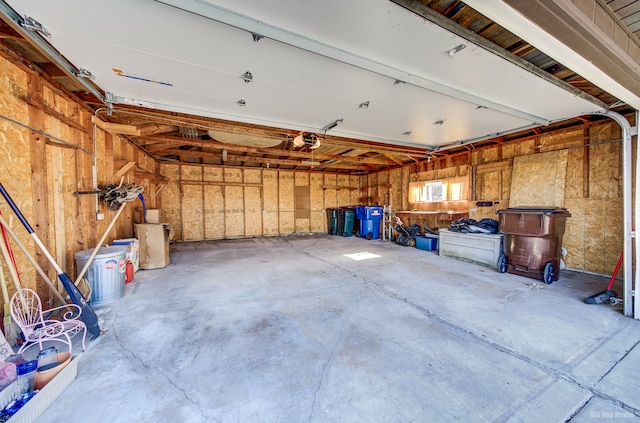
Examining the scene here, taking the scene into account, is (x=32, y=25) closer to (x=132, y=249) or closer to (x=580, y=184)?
(x=132, y=249)

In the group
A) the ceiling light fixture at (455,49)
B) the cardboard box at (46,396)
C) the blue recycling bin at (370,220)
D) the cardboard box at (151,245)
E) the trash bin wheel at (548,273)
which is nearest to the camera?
the cardboard box at (46,396)

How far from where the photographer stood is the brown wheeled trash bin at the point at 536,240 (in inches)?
150

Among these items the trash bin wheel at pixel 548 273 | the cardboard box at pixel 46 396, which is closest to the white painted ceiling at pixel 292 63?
the trash bin wheel at pixel 548 273

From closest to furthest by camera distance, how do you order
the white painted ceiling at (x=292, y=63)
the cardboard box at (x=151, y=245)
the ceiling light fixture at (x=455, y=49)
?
1. the white painted ceiling at (x=292, y=63)
2. the ceiling light fixture at (x=455, y=49)
3. the cardboard box at (x=151, y=245)

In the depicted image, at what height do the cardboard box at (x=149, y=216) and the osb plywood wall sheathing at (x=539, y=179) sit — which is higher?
the osb plywood wall sheathing at (x=539, y=179)

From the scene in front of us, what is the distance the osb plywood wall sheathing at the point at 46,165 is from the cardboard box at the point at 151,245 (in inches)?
34.5

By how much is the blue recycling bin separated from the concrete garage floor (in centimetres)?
485

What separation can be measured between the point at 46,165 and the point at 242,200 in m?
6.37

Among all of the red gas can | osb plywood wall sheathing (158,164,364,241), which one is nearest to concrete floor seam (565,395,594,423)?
the red gas can

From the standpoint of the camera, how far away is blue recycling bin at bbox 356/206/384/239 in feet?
27.9

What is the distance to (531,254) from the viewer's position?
4000 mm

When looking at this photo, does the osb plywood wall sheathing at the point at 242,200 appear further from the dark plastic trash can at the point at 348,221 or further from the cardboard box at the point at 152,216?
the cardboard box at the point at 152,216

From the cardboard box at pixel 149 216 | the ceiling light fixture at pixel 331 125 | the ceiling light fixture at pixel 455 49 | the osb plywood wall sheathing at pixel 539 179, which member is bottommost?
the cardboard box at pixel 149 216

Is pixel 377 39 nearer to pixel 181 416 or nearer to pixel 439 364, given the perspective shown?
pixel 439 364
